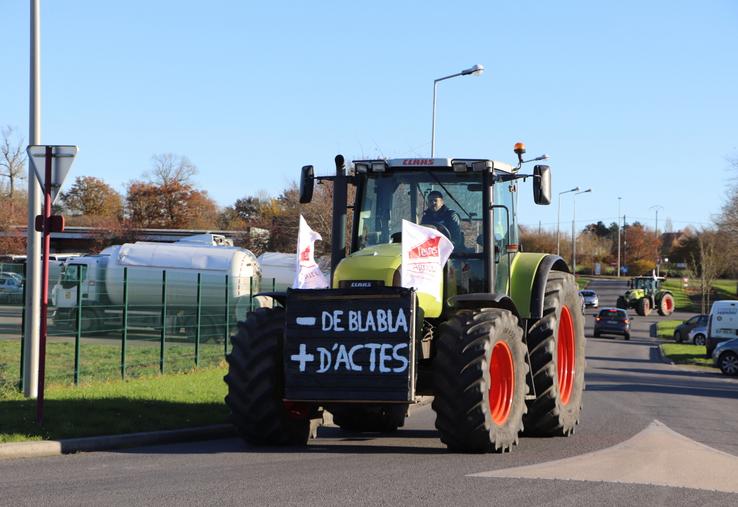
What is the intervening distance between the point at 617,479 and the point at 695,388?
17297 millimetres

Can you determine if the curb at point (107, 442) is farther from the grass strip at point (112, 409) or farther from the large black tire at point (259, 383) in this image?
the large black tire at point (259, 383)

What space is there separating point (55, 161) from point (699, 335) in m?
43.2

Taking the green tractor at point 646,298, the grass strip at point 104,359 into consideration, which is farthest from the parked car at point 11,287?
the green tractor at point 646,298

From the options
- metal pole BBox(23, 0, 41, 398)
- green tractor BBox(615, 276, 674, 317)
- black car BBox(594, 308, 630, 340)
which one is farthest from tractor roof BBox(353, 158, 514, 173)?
green tractor BBox(615, 276, 674, 317)

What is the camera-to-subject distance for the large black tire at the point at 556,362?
11828mm

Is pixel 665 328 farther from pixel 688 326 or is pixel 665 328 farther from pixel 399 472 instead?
pixel 399 472

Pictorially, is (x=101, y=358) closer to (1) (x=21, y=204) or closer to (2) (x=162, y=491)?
(2) (x=162, y=491)

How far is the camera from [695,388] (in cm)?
2512

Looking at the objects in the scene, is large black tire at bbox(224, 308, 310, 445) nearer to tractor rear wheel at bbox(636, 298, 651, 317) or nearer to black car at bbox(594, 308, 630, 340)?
black car at bbox(594, 308, 630, 340)

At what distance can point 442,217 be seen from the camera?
11797 millimetres

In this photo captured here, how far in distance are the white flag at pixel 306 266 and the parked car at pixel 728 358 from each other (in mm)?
23409

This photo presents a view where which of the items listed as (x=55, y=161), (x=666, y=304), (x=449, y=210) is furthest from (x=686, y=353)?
(x=666, y=304)

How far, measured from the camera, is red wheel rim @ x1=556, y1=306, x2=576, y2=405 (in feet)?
43.5

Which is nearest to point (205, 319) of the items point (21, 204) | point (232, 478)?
point (232, 478)
